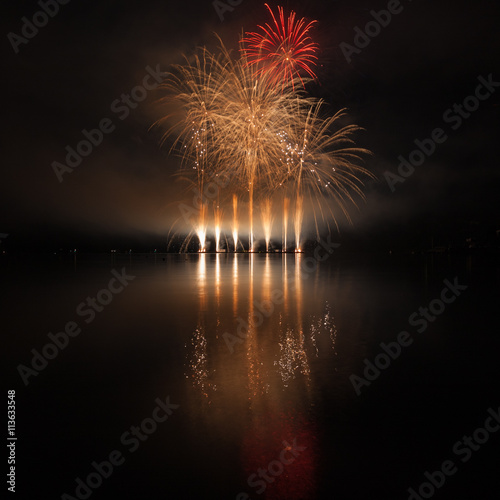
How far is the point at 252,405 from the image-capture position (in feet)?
16.1

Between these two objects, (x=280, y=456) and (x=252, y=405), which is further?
(x=252, y=405)

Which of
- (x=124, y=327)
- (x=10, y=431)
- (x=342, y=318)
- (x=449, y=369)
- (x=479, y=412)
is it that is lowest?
(x=479, y=412)

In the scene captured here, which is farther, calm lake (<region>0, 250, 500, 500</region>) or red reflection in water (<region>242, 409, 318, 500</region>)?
calm lake (<region>0, 250, 500, 500</region>)

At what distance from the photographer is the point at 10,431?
169 inches

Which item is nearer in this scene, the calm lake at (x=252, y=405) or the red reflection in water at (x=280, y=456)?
the red reflection in water at (x=280, y=456)

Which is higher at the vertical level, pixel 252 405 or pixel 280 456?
pixel 252 405

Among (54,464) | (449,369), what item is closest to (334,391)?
(449,369)

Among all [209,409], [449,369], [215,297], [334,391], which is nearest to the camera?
[209,409]

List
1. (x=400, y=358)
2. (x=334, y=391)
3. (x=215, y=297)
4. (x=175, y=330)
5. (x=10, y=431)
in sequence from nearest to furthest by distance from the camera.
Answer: (x=10, y=431) < (x=334, y=391) < (x=400, y=358) < (x=175, y=330) < (x=215, y=297)

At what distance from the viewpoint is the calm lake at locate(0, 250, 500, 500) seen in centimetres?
346

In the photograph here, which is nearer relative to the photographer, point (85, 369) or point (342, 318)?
point (85, 369)

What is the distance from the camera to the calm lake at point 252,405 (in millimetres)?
3463

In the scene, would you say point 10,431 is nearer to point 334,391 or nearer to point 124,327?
point 334,391

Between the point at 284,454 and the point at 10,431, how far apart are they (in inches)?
107
